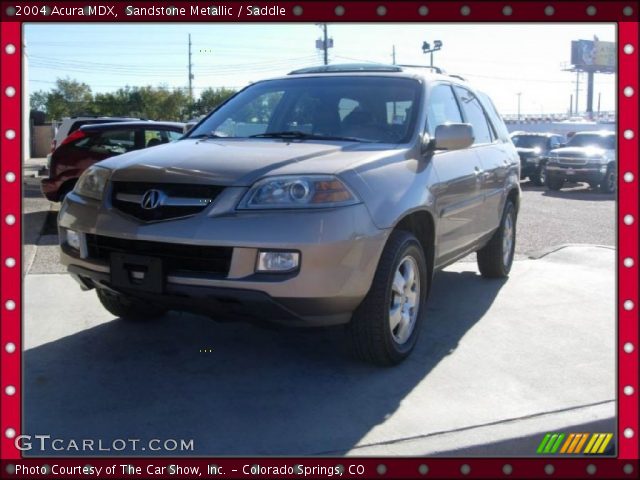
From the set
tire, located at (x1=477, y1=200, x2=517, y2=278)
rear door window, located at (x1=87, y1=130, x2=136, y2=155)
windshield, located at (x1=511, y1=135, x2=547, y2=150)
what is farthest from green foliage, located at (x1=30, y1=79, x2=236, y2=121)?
tire, located at (x1=477, y1=200, x2=517, y2=278)

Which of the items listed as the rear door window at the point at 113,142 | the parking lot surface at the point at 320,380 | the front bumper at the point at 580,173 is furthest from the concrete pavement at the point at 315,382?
the front bumper at the point at 580,173

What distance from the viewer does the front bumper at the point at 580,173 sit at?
59.8ft

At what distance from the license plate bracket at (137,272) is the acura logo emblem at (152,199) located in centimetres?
27

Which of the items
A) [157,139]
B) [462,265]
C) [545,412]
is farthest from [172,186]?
[157,139]

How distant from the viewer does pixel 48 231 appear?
9508 millimetres

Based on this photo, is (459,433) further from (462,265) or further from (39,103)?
(39,103)

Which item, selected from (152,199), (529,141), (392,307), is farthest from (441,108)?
(529,141)

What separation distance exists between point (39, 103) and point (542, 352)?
123 feet

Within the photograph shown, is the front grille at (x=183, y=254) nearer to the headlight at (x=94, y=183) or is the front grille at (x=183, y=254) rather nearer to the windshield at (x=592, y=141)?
the headlight at (x=94, y=183)

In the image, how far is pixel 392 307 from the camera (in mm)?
4145

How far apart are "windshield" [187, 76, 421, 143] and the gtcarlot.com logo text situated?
2195 millimetres

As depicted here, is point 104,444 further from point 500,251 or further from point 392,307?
point 500,251

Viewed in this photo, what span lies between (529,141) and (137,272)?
68.5 feet

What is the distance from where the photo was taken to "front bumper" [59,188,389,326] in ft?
11.5
